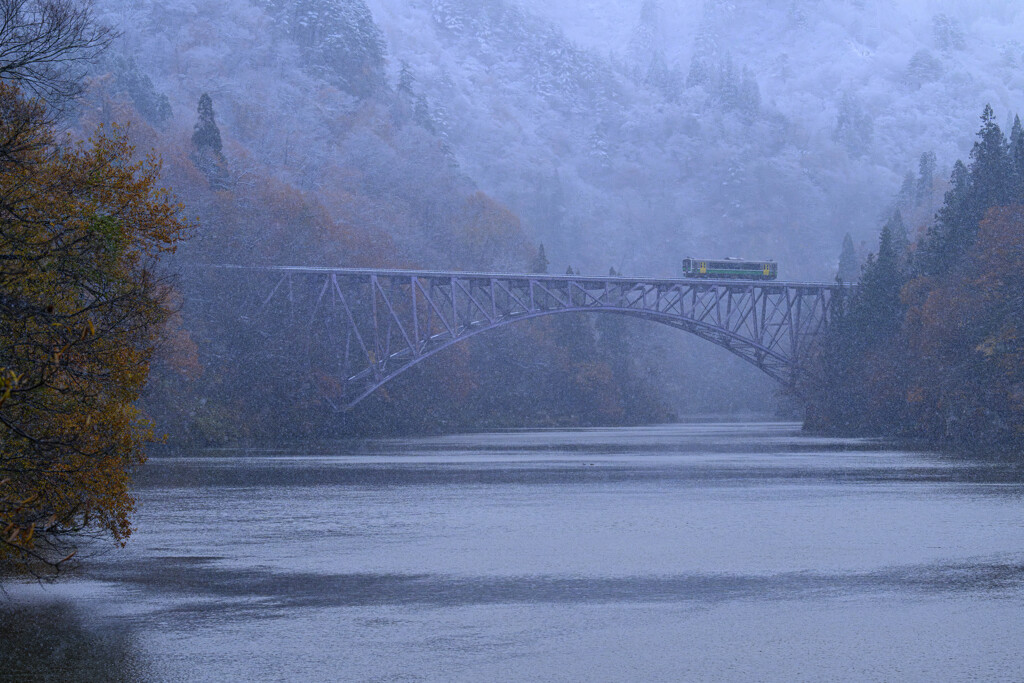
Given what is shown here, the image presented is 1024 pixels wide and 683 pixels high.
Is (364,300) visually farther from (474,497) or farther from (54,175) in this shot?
(54,175)

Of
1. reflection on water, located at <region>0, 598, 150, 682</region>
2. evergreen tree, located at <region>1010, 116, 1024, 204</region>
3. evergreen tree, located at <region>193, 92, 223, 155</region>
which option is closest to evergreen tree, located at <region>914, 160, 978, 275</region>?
evergreen tree, located at <region>1010, 116, 1024, 204</region>

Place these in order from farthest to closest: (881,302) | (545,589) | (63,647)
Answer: (881,302), (545,589), (63,647)

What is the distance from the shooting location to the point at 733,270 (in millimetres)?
95438

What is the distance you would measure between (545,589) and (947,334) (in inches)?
1991

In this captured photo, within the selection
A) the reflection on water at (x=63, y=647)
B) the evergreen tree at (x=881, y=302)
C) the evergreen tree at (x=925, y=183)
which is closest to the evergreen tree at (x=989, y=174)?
the evergreen tree at (x=881, y=302)

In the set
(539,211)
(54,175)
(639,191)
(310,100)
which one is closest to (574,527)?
(54,175)

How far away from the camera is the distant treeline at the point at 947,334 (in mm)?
59594

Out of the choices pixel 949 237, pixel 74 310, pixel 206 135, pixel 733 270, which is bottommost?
pixel 74 310

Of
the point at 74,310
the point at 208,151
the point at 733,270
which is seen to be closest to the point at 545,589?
the point at 74,310

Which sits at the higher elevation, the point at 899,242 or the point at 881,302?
the point at 899,242

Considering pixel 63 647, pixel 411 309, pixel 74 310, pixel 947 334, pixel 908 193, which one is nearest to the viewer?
pixel 63 647

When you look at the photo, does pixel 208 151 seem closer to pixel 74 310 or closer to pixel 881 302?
pixel 881 302

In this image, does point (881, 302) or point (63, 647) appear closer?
point (63, 647)

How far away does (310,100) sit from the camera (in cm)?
13125
